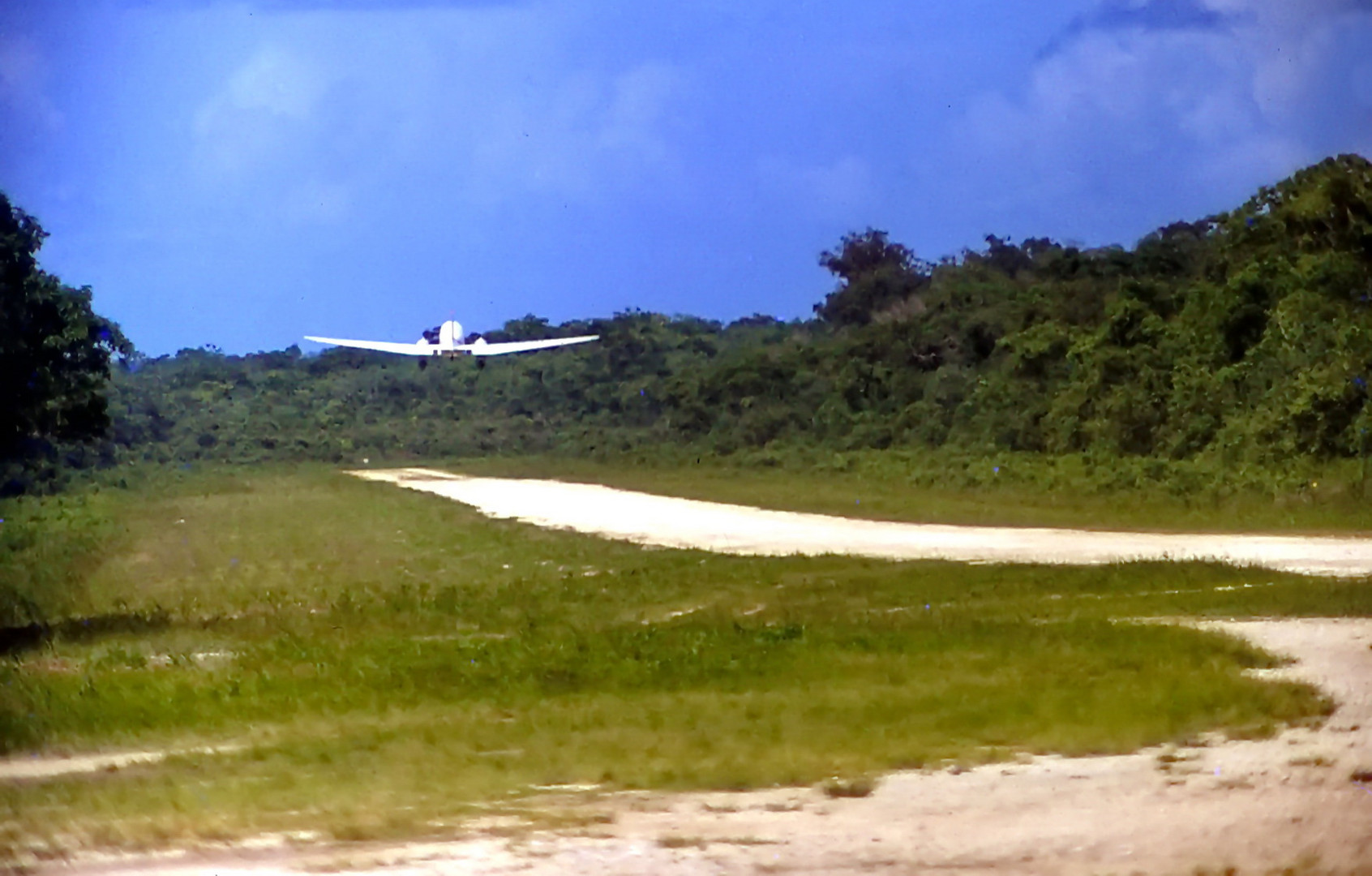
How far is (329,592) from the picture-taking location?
579 inches

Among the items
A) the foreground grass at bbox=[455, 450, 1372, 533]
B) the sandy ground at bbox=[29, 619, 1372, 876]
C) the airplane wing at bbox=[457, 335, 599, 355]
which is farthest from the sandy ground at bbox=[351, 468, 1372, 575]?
the sandy ground at bbox=[29, 619, 1372, 876]

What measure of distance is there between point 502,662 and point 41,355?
15.6ft

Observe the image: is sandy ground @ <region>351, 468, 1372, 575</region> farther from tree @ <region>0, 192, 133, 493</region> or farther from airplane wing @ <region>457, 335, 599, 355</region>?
tree @ <region>0, 192, 133, 493</region>

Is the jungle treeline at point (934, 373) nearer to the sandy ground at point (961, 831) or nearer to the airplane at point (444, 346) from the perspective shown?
the airplane at point (444, 346)

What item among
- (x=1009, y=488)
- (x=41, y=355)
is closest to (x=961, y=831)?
(x=41, y=355)

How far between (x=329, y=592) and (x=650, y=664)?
4.63 m

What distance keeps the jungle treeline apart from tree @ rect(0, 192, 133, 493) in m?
0.87

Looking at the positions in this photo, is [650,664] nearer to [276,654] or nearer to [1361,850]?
[276,654]

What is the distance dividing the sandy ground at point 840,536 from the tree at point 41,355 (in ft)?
17.7

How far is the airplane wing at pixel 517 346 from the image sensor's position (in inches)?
747

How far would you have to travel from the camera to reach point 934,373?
34.0 metres

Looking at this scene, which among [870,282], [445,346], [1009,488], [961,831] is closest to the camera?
[961,831]

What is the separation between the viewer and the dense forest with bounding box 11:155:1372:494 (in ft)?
61.3

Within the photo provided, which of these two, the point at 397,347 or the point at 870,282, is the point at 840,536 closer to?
the point at 397,347
